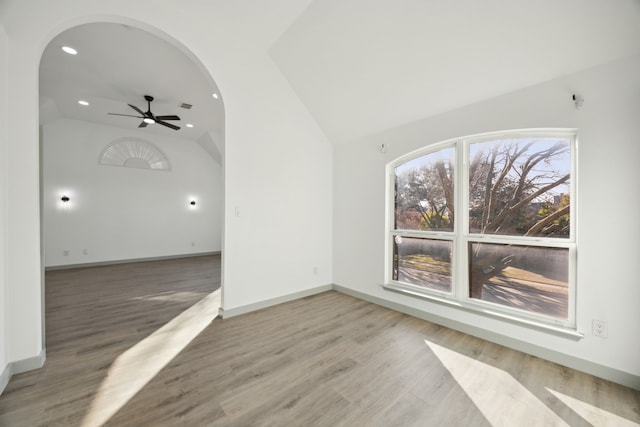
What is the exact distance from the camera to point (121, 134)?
21.5 feet

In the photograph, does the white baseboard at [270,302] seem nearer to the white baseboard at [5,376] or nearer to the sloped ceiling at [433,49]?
the white baseboard at [5,376]

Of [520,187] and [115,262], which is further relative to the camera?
[115,262]

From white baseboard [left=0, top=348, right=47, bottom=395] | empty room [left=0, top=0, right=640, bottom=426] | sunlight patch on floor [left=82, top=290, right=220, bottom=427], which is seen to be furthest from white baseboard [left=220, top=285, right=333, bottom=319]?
white baseboard [left=0, top=348, right=47, bottom=395]

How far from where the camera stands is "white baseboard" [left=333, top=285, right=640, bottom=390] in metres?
1.88

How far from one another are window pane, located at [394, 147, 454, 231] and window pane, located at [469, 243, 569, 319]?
1.65ft

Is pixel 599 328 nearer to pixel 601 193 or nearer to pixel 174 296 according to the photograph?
pixel 601 193

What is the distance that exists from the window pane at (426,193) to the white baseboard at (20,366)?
389 centimetres

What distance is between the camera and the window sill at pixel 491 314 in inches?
82.6

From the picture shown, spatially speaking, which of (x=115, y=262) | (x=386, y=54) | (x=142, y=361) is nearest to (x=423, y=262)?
(x=386, y=54)

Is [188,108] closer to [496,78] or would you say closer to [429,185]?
[429,185]

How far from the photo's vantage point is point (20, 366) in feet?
6.40

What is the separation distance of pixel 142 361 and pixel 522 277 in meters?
3.68

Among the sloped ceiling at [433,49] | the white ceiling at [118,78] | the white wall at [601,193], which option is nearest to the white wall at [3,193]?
the white ceiling at [118,78]

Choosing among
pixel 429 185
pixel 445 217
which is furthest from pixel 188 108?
pixel 445 217
